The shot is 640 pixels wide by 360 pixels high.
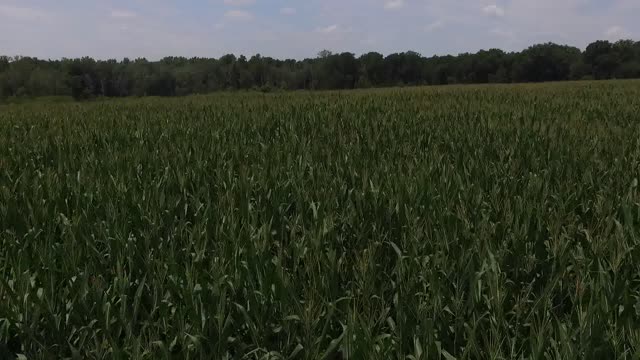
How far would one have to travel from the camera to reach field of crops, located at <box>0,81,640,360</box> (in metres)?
1.97

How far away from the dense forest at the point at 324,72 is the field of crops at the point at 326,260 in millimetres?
90853

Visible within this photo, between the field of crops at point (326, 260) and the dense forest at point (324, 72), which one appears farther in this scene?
the dense forest at point (324, 72)

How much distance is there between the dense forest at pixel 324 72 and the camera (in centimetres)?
9600

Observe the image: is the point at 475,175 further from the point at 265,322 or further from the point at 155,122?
the point at 155,122

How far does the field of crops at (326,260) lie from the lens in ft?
6.47

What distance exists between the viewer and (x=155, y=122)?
373 inches

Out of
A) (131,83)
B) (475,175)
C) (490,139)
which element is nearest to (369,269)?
(475,175)

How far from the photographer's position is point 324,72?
114 m

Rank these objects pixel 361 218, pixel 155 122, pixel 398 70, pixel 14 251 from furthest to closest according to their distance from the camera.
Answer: pixel 398 70 < pixel 155 122 < pixel 361 218 < pixel 14 251

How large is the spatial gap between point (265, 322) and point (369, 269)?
59 centimetres

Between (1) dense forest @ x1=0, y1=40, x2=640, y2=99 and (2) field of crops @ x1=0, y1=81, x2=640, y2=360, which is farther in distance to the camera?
(1) dense forest @ x1=0, y1=40, x2=640, y2=99

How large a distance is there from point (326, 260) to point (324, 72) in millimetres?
114128

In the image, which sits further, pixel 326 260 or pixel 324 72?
pixel 324 72

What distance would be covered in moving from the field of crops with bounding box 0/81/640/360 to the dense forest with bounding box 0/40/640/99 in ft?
298
